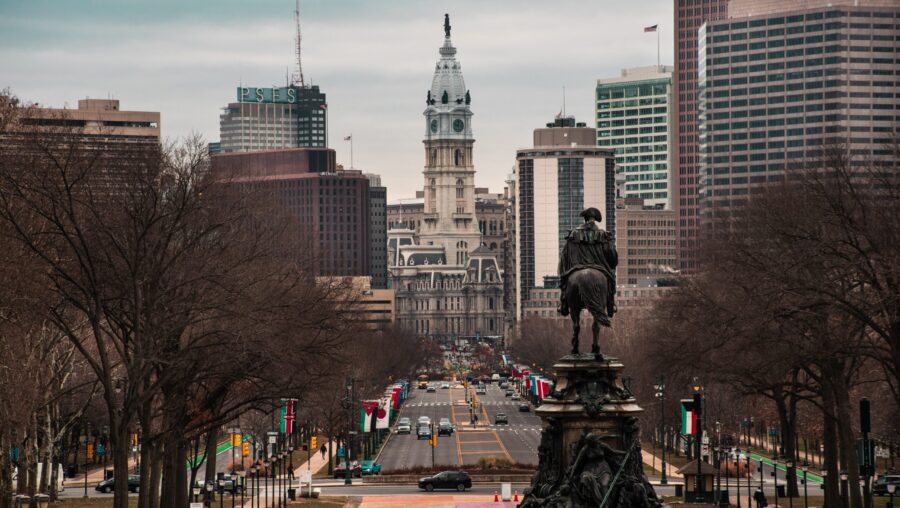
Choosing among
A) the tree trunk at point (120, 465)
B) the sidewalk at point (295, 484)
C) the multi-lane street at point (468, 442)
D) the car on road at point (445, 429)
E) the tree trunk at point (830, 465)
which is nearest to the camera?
the tree trunk at point (120, 465)

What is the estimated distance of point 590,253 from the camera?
132 ft

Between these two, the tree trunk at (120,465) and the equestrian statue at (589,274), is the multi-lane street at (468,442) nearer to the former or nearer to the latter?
the tree trunk at (120,465)

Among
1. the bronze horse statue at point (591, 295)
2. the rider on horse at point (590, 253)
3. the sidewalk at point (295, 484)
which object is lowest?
the sidewalk at point (295, 484)

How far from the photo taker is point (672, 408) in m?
120

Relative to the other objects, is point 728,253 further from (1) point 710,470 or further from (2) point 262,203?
(2) point 262,203

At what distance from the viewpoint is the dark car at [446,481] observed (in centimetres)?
9675

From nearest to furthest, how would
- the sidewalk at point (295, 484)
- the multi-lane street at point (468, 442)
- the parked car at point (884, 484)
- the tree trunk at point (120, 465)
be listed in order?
the tree trunk at point (120, 465) → the sidewalk at point (295, 484) → the parked car at point (884, 484) → the multi-lane street at point (468, 442)

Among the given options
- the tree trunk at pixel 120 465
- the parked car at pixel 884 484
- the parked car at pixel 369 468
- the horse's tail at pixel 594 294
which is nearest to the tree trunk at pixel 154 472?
the tree trunk at pixel 120 465

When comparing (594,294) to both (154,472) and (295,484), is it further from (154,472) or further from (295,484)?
(295,484)

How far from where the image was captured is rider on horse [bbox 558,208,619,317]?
40.1 m

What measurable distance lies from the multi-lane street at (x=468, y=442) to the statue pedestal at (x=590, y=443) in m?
69.2

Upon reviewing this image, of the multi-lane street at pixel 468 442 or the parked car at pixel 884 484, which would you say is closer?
the parked car at pixel 884 484

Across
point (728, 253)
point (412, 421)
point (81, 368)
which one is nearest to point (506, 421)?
point (412, 421)

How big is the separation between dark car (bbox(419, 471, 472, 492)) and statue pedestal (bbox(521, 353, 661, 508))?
5681cm
